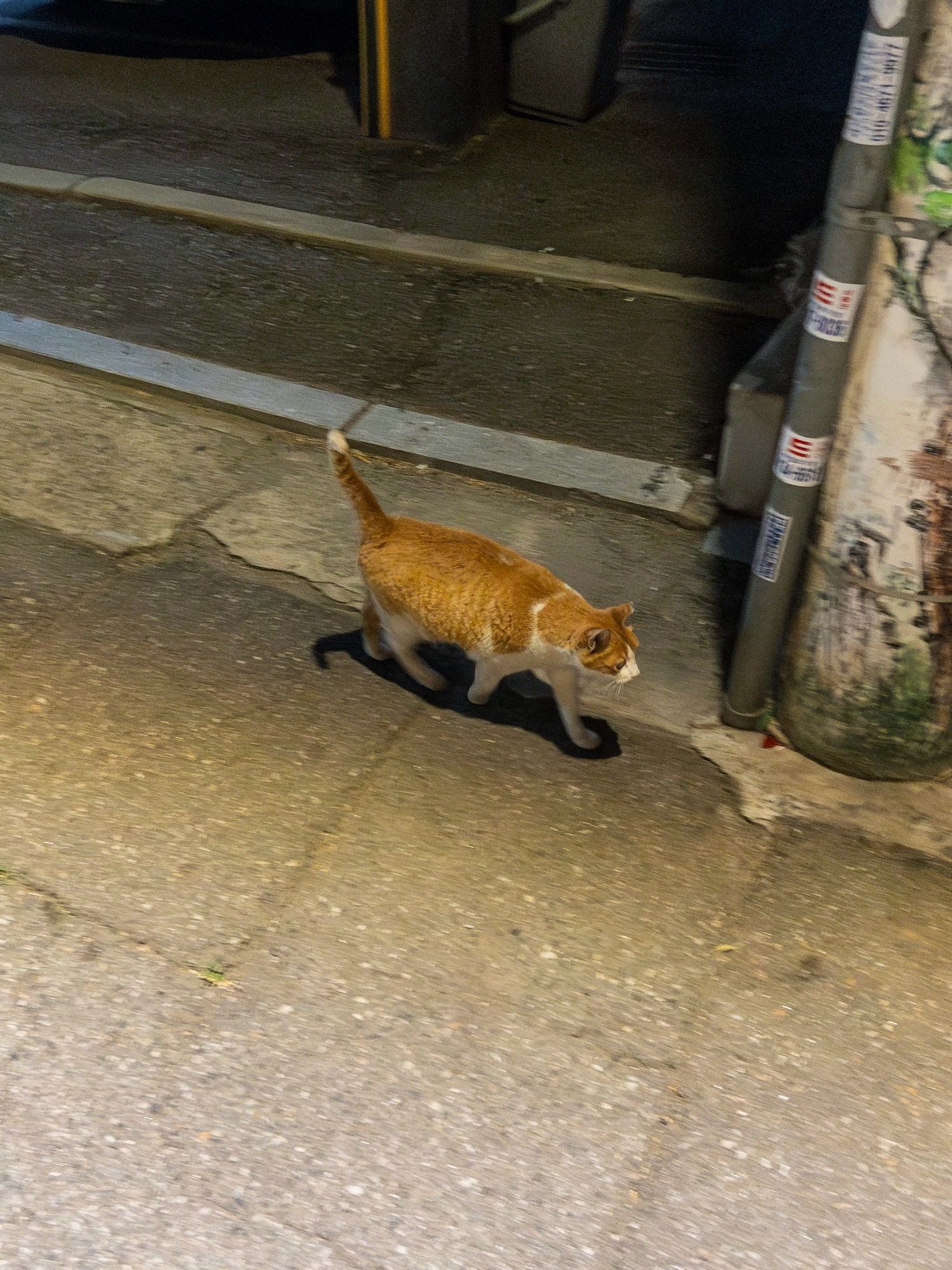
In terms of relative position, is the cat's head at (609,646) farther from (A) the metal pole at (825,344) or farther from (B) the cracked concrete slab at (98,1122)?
(B) the cracked concrete slab at (98,1122)

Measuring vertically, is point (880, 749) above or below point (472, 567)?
below

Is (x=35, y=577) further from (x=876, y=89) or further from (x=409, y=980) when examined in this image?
(x=876, y=89)

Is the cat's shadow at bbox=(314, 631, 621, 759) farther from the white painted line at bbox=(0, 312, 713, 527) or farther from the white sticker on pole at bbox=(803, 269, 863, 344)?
the white sticker on pole at bbox=(803, 269, 863, 344)

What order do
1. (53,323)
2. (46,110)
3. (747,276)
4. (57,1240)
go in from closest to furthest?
(57,1240)
(53,323)
(747,276)
(46,110)

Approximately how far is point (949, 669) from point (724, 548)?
1.61 metres

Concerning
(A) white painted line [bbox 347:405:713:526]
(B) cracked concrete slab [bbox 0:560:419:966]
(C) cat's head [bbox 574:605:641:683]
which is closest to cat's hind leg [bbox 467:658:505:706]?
(B) cracked concrete slab [bbox 0:560:419:966]

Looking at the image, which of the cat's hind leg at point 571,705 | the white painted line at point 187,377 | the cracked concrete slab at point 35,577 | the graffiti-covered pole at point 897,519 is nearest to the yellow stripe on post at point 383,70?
the white painted line at point 187,377

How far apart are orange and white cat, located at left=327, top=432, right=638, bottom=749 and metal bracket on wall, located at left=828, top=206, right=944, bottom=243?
140 centimetres

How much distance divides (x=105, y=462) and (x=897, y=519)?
3841mm

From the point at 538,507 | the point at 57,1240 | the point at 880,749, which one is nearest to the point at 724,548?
the point at 538,507

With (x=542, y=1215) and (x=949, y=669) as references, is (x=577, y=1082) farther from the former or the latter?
(x=949, y=669)

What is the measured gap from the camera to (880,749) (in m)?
4.11

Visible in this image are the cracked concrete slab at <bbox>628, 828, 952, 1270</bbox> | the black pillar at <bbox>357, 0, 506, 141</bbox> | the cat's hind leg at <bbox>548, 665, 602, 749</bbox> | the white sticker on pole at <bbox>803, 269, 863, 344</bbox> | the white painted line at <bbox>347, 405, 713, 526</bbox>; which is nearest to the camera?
the cracked concrete slab at <bbox>628, 828, 952, 1270</bbox>

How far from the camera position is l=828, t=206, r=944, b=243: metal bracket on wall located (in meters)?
3.15
